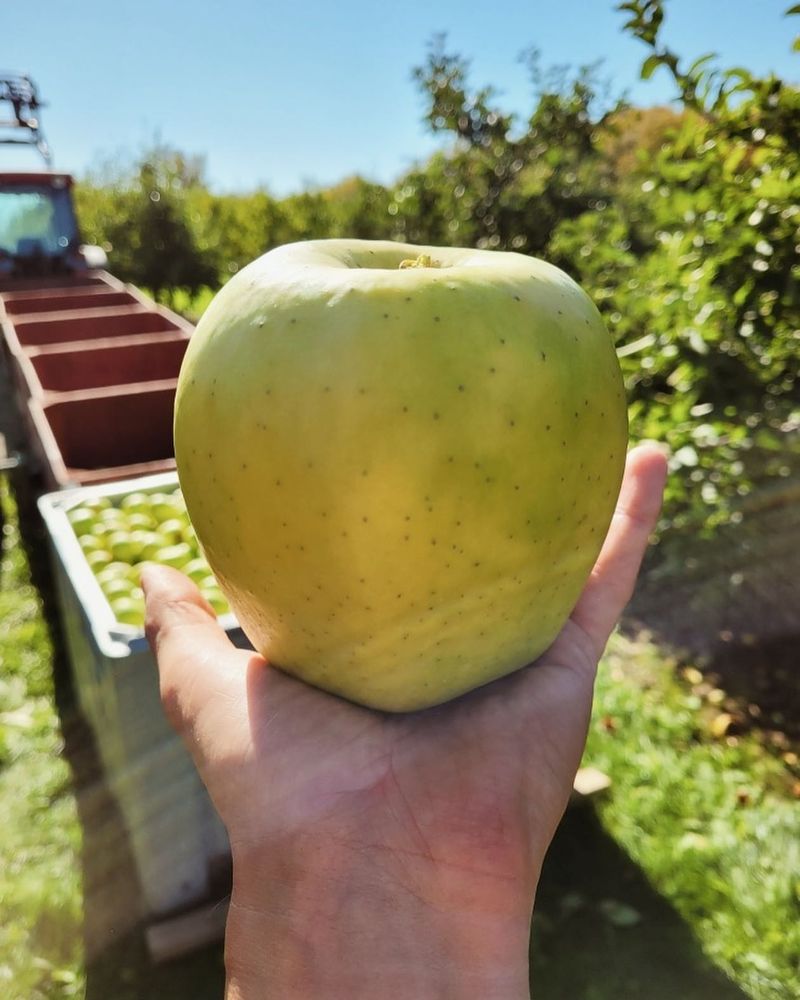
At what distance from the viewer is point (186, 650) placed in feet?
5.43

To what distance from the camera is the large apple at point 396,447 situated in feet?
3.59

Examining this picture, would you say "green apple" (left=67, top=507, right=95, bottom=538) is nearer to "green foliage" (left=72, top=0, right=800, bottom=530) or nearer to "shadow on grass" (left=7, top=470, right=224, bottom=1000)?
"shadow on grass" (left=7, top=470, right=224, bottom=1000)

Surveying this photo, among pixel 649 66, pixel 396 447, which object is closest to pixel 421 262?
pixel 396 447

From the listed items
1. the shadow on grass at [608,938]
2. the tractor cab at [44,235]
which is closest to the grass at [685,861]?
the shadow on grass at [608,938]

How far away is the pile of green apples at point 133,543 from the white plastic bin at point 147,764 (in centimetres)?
9

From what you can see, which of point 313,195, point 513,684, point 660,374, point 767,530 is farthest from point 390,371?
point 313,195

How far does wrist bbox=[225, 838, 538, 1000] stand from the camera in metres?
1.19

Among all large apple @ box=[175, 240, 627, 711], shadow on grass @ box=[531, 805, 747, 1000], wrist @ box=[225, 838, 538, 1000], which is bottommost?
shadow on grass @ box=[531, 805, 747, 1000]

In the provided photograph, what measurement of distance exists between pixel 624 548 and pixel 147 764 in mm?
1457

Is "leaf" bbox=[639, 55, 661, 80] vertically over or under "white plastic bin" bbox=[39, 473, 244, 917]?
over

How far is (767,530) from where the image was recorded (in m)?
3.50

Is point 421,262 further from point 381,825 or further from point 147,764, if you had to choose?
point 147,764

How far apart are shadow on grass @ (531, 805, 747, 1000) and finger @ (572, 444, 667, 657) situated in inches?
45.0

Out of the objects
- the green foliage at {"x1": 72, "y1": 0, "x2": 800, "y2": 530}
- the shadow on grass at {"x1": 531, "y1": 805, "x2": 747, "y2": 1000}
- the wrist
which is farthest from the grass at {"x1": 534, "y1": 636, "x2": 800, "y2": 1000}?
the wrist
